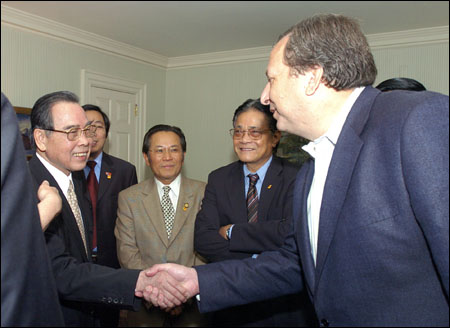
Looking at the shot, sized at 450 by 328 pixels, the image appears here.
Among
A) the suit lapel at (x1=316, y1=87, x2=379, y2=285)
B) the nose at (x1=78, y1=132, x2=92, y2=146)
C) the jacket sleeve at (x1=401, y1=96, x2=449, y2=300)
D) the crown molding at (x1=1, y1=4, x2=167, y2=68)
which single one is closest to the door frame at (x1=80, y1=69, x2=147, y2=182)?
the crown molding at (x1=1, y1=4, x2=167, y2=68)

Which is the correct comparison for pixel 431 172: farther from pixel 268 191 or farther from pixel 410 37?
pixel 410 37

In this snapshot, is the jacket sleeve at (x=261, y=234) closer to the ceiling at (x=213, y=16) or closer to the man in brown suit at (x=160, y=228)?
the man in brown suit at (x=160, y=228)

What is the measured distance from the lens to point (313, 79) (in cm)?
142

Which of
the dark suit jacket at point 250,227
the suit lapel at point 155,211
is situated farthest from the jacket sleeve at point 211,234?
the suit lapel at point 155,211

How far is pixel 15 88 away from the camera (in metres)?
4.72

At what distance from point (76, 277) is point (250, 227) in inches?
39.0

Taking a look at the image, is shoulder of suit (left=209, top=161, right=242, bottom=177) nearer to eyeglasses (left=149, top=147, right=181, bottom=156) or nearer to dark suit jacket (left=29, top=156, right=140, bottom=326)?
eyeglasses (left=149, top=147, right=181, bottom=156)

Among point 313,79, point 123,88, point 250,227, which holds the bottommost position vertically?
point 250,227

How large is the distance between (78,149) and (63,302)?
0.82 meters

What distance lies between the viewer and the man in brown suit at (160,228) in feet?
9.16

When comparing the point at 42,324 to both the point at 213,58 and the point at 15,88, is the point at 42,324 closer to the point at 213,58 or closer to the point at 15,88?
the point at 15,88

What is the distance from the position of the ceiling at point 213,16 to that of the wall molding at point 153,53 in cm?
11

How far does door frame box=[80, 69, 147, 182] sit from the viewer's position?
5.58m

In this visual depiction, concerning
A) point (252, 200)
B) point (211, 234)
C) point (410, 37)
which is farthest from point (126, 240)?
point (410, 37)
